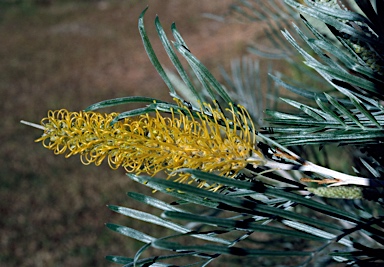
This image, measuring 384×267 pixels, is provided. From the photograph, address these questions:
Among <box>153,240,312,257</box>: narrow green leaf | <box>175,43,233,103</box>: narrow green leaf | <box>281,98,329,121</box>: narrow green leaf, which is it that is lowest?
<box>153,240,312,257</box>: narrow green leaf

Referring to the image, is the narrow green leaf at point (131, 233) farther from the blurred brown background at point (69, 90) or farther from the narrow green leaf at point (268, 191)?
the blurred brown background at point (69, 90)

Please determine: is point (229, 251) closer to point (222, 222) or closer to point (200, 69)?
point (222, 222)

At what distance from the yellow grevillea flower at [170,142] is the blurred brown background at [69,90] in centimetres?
71

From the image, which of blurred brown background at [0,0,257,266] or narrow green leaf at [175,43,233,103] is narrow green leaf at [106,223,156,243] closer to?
narrow green leaf at [175,43,233,103]

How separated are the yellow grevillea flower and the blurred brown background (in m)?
0.71

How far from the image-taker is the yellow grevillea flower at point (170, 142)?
0.92 feet

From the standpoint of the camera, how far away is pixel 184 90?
1.83 feet

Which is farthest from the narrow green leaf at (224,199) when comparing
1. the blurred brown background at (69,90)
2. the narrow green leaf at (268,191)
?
the blurred brown background at (69,90)

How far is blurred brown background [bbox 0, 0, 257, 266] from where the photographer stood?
237cm

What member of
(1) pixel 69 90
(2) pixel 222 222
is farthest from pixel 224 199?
(1) pixel 69 90

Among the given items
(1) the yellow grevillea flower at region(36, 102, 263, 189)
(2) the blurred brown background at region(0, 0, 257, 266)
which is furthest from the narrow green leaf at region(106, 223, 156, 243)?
(2) the blurred brown background at region(0, 0, 257, 266)

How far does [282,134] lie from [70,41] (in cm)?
528

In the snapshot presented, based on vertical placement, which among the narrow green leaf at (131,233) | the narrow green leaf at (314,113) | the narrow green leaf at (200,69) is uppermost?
the narrow green leaf at (200,69)

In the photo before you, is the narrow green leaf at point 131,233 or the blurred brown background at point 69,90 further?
the blurred brown background at point 69,90
